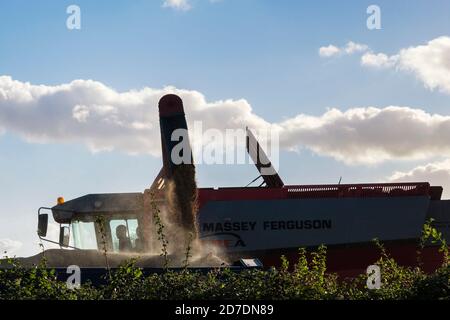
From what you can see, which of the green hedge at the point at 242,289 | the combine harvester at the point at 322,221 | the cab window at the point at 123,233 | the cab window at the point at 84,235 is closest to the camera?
the green hedge at the point at 242,289

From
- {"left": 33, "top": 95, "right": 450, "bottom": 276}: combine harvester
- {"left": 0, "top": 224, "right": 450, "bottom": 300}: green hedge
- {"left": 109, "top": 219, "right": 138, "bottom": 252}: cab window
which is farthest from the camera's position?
{"left": 33, "top": 95, "right": 450, "bottom": 276}: combine harvester

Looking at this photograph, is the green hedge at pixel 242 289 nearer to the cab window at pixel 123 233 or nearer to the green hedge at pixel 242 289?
the green hedge at pixel 242 289

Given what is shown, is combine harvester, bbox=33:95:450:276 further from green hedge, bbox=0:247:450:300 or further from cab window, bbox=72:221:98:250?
green hedge, bbox=0:247:450:300

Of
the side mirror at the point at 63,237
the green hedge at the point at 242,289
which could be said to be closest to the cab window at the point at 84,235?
the side mirror at the point at 63,237

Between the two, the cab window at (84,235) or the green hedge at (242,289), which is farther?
the cab window at (84,235)

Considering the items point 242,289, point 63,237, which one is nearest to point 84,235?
point 63,237

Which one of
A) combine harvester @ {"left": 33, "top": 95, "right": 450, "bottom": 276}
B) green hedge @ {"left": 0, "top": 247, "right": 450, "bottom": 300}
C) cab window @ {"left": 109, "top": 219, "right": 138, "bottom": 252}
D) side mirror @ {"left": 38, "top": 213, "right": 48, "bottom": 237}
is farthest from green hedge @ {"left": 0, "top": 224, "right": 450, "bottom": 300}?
combine harvester @ {"left": 33, "top": 95, "right": 450, "bottom": 276}

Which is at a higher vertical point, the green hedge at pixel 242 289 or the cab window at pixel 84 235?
the cab window at pixel 84 235

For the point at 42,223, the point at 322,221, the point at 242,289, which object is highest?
the point at 322,221

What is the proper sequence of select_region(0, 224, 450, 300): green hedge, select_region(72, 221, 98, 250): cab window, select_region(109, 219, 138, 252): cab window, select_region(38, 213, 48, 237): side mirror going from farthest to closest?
select_region(72, 221, 98, 250): cab window → select_region(109, 219, 138, 252): cab window → select_region(38, 213, 48, 237): side mirror → select_region(0, 224, 450, 300): green hedge

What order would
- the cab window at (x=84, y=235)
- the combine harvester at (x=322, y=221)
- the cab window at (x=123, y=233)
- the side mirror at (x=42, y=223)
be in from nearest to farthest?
the side mirror at (x=42, y=223) < the cab window at (x=123, y=233) < the cab window at (x=84, y=235) < the combine harvester at (x=322, y=221)

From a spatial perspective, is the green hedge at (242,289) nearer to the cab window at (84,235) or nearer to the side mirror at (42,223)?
the side mirror at (42,223)

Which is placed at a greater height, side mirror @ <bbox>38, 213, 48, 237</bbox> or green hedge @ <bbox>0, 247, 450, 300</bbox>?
side mirror @ <bbox>38, 213, 48, 237</bbox>

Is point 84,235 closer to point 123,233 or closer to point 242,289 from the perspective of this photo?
point 123,233
